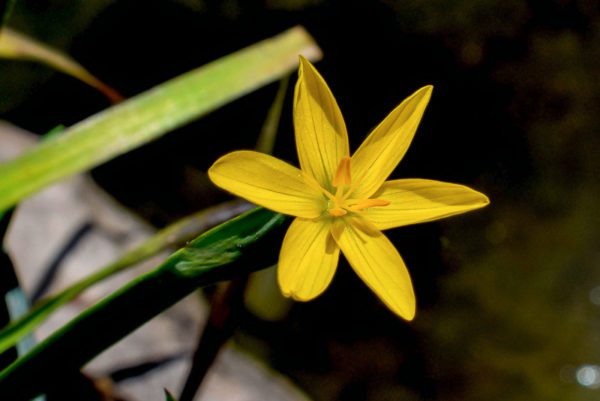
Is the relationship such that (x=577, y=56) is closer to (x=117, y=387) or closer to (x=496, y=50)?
(x=496, y=50)

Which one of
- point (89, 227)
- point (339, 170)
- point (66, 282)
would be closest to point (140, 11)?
point (89, 227)

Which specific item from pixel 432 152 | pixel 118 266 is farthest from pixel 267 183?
pixel 432 152

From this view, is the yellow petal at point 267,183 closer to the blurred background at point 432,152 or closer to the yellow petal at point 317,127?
the yellow petal at point 317,127

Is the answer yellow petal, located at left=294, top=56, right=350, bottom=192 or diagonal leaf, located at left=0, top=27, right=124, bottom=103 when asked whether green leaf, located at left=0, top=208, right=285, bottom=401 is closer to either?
yellow petal, located at left=294, top=56, right=350, bottom=192

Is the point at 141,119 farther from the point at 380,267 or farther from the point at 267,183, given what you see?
the point at 380,267

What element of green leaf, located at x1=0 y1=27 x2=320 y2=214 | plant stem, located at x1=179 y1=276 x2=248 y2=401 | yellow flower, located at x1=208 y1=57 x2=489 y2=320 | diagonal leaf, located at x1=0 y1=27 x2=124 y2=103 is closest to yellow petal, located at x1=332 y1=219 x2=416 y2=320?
yellow flower, located at x1=208 y1=57 x2=489 y2=320
